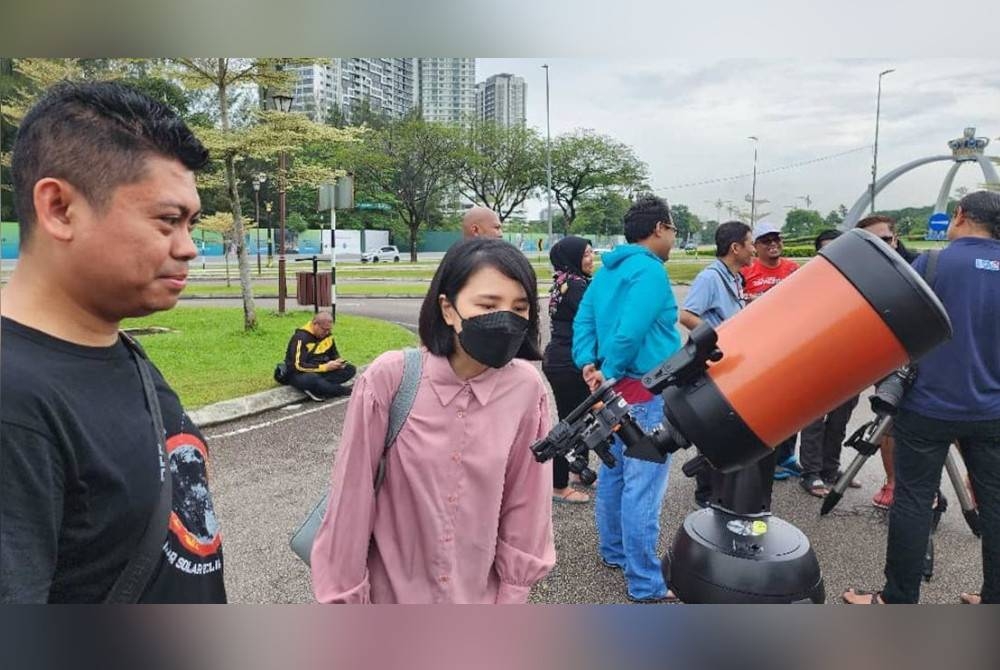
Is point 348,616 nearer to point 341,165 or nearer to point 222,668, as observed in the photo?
point 222,668

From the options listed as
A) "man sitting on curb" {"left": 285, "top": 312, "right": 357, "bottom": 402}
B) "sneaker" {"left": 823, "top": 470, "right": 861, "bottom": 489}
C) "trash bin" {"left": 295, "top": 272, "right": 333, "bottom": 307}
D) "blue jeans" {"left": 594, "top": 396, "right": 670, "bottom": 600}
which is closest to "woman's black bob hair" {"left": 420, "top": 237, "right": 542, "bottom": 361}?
"blue jeans" {"left": 594, "top": 396, "right": 670, "bottom": 600}

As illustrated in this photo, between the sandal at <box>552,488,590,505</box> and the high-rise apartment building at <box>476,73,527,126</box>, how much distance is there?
2.47 metres

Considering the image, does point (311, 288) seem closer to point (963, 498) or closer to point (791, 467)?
point (791, 467)

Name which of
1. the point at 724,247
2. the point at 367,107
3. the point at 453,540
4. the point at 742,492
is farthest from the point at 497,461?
the point at 724,247

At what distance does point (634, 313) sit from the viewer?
8.47 ft

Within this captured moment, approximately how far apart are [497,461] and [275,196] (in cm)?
270

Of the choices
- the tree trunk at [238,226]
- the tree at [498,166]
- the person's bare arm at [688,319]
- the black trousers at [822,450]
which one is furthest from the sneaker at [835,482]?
the tree trunk at [238,226]

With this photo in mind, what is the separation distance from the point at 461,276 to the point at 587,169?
6.80 ft

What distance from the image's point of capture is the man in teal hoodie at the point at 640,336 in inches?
102

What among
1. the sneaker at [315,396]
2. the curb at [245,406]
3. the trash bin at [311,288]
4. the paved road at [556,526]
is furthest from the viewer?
the trash bin at [311,288]

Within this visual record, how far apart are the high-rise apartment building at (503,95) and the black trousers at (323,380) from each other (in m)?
3.90

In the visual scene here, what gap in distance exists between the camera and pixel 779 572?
1330mm

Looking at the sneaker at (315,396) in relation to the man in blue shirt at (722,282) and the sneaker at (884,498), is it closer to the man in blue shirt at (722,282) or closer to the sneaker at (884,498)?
the man in blue shirt at (722,282)

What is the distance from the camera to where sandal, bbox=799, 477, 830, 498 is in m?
3.77
